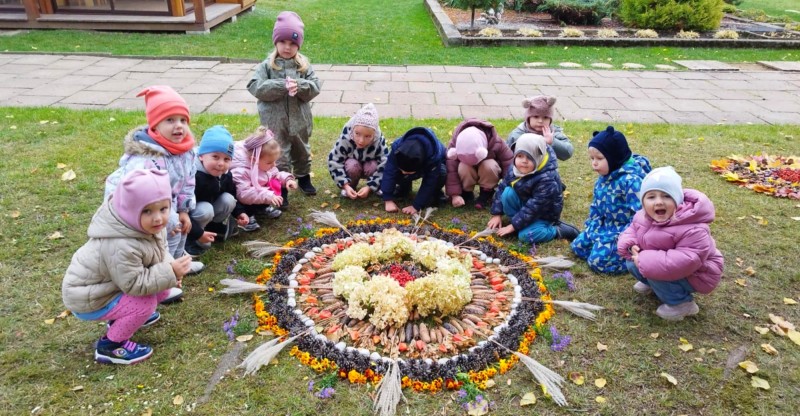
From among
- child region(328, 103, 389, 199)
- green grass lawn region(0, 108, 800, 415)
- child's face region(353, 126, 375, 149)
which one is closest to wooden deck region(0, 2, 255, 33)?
green grass lawn region(0, 108, 800, 415)

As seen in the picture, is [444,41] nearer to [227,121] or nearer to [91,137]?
[227,121]

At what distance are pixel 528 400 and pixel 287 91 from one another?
126 inches

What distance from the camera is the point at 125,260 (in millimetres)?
2674

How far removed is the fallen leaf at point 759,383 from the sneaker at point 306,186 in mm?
3701

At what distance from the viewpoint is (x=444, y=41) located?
12.6 metres

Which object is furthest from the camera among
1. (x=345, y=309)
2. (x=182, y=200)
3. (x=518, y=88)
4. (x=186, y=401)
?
(x=518, y=88)

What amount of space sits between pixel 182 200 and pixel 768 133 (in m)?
7.07

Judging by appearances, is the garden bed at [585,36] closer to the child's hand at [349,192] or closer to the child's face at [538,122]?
the child's face at [538,122]

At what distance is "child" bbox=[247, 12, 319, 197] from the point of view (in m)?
4.59

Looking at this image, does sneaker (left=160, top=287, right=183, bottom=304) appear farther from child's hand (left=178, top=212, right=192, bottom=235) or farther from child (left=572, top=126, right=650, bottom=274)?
child (left=572, top=126, right=650, bottom=274)

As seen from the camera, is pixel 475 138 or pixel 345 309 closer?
pixel 345 309

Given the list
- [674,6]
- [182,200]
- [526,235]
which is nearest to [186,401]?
[182,200]

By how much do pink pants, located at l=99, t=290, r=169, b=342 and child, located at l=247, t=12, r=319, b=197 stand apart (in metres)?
1.94

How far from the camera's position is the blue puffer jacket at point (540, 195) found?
4223mm
